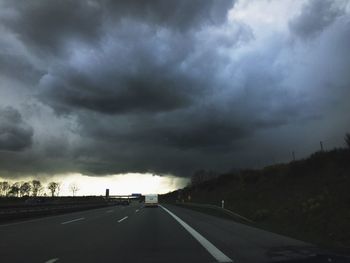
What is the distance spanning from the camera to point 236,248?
12.5 metres

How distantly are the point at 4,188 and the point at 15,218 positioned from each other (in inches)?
6979

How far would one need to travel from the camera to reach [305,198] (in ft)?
104

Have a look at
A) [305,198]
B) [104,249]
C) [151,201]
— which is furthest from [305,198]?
[151,201]

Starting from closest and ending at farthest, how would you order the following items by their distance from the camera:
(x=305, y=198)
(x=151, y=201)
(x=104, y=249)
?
(x=104, y=249) < (x=305, y=198) < (x=151, y=201)

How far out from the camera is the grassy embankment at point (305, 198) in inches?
736

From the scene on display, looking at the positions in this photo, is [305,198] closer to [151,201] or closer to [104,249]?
[104,249]

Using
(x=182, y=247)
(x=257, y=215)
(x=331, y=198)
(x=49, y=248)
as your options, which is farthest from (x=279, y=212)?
(x=49, y=248)

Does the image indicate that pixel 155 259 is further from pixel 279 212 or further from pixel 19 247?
pixel 279 212

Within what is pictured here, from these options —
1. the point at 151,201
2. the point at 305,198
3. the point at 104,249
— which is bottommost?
the point at 104,249

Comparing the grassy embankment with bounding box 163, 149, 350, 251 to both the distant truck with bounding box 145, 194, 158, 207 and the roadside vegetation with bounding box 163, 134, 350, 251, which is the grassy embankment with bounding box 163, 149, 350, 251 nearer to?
the roadside vegetation with bounding box 163, 134, 350, 251

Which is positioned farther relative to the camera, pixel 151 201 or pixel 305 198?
pixel 151 201

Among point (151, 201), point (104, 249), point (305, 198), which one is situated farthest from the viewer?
point (151, 201)

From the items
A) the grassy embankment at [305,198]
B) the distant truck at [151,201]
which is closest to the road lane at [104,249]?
the grassy embankment at [305,198]

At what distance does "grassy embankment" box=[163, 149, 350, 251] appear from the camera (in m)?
18.7
